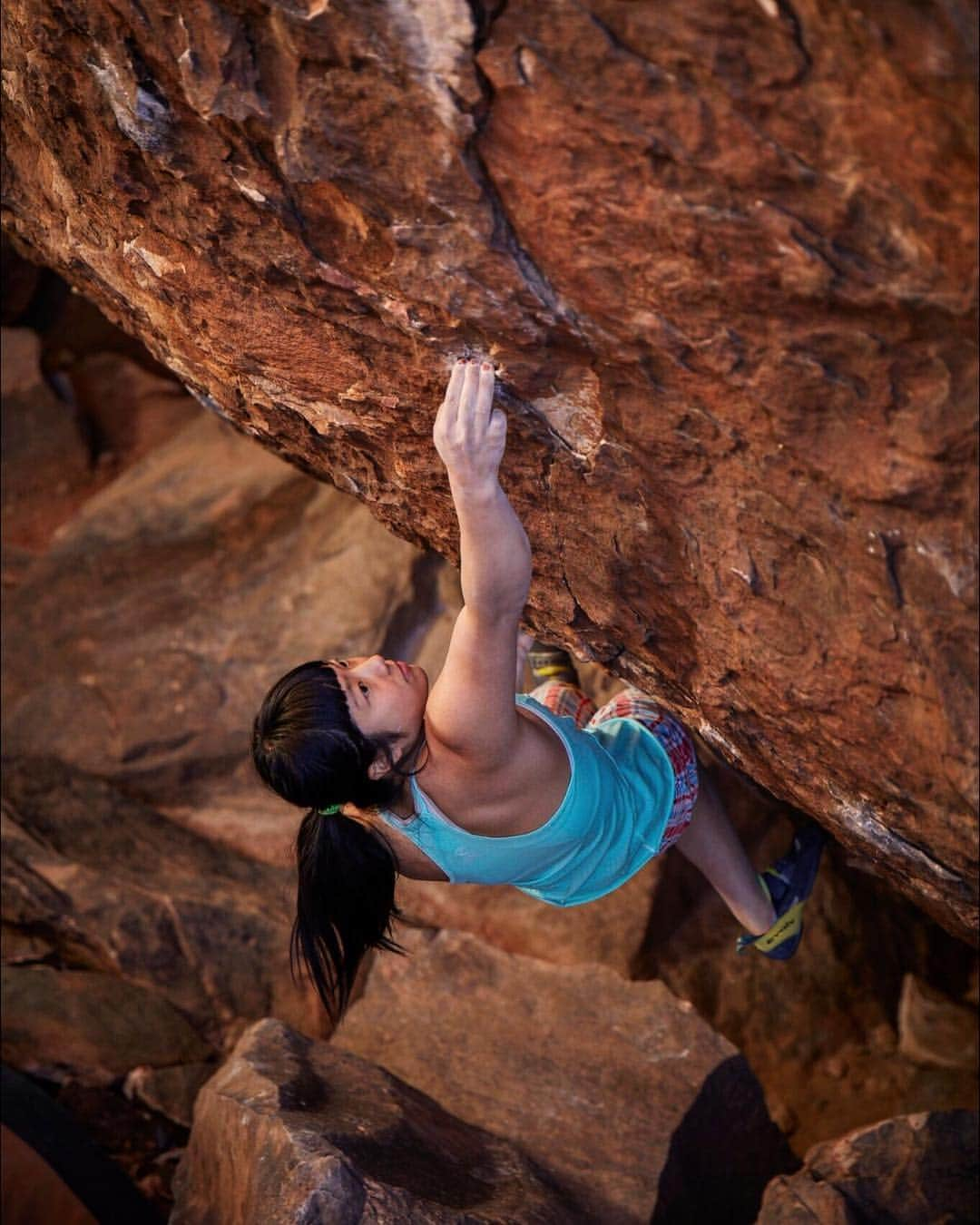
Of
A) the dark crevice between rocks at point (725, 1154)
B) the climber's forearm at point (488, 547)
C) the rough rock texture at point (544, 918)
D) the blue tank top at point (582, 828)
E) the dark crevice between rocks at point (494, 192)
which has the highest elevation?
the dark crevice between rocks at point (494, 192)

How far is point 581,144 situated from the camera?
1.74 meters

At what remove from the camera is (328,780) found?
2281 millimetres

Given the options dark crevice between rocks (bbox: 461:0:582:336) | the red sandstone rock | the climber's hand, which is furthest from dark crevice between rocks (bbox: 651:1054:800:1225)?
dark crevice between rocks (bbox: 461:0:582:336)

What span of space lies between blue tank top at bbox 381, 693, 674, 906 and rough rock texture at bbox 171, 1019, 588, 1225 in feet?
2.37

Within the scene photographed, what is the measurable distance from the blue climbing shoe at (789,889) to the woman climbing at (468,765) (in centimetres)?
35

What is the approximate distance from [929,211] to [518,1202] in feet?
7.76

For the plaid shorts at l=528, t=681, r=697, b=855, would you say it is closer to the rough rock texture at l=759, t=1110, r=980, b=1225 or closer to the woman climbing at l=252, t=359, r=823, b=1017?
the woman climbing at l=252, t=359, r=823, b=1017

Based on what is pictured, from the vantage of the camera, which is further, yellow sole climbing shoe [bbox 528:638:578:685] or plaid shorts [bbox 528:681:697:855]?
yellow sole climbing shoe [bbox 528:638:578:685]

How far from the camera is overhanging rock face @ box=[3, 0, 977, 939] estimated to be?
161cm

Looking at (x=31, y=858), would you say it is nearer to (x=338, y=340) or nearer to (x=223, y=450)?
(x=223, y=450)

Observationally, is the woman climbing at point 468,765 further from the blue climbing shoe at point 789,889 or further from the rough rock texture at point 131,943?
the rough rock texture at point 131,943

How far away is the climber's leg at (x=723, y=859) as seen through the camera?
2949 millimetres

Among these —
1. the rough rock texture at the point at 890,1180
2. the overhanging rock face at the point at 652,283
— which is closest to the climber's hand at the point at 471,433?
the overhanging rock face at the point at 652,283

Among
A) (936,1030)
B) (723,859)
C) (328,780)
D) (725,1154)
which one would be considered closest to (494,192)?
(328,780)
